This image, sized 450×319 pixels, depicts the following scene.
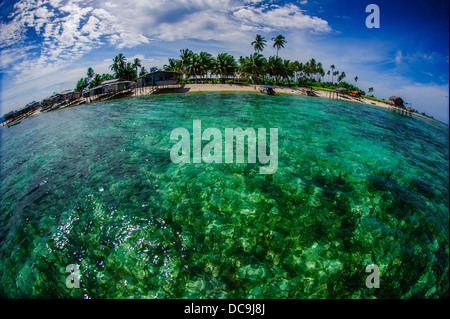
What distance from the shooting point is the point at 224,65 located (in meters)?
59.5

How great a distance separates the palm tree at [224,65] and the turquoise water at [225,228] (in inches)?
2267

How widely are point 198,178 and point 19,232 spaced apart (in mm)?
6299

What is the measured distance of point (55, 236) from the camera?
5.59 metres

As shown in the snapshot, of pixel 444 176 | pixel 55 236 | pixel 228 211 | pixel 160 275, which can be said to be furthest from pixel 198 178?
pixel 444 176

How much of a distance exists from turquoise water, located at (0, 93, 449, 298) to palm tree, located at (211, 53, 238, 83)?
57.6 m

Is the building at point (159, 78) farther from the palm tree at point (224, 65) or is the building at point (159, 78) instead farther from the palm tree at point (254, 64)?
the palm tree at point (254, 64)

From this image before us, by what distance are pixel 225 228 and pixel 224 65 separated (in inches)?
2501

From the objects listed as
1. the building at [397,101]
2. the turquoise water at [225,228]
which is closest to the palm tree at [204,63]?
the building at [397,101]

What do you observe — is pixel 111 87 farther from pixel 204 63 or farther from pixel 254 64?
pixel 254 64

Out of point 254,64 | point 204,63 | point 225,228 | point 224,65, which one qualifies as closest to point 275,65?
point 254,64

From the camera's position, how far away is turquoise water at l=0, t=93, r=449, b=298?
4.10m

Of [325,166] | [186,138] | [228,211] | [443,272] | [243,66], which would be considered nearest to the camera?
[443,272]

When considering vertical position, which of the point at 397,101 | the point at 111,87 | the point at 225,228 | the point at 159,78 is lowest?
the point at 225,228
